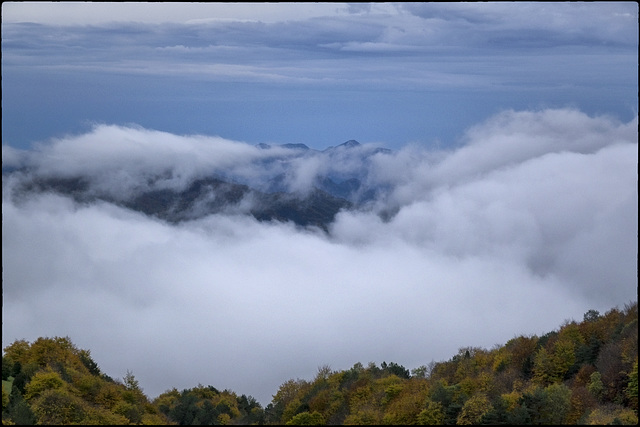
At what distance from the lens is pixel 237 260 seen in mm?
186875

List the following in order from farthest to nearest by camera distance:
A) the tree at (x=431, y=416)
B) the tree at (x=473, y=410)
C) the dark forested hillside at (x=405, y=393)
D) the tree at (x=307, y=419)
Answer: the tree at (x=307, y=419) → the tree at (x=431, y=416) → the tree at (x=473, y=410) → the dark forested hillside at (x=405, y=393)

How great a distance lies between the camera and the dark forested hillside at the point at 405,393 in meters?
28.0

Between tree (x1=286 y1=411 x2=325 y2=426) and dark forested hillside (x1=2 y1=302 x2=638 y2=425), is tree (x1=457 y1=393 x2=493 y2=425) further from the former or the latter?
tree (x1=286 y1=411 x2=325 y2=426)

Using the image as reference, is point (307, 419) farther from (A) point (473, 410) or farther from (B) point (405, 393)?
(A) point (473, 410)

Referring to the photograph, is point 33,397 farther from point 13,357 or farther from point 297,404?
point 297,404

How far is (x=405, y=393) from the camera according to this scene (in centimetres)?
3391

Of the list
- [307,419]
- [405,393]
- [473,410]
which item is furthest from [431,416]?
[307,419]

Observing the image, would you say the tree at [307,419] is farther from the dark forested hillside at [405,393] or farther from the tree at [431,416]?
the tree at [431,416]

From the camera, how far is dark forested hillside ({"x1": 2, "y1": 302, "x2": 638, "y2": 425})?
28047 millimetres

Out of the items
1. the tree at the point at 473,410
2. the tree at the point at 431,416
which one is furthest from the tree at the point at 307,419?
the tree at the point at 473,410

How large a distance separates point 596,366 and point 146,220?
151 meters

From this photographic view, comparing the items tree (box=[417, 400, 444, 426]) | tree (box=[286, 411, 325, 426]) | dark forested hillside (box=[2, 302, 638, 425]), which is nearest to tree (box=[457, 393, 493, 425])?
dark forested hillside (box=[2, 302, 638, 425])

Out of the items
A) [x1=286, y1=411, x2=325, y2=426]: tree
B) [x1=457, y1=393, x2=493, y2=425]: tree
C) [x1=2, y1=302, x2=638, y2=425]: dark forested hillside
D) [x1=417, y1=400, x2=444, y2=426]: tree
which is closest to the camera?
[x1=2, y1=302, x2=638, y2=425]: dark forested hillside

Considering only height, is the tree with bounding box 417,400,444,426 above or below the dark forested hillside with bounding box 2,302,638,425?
below
